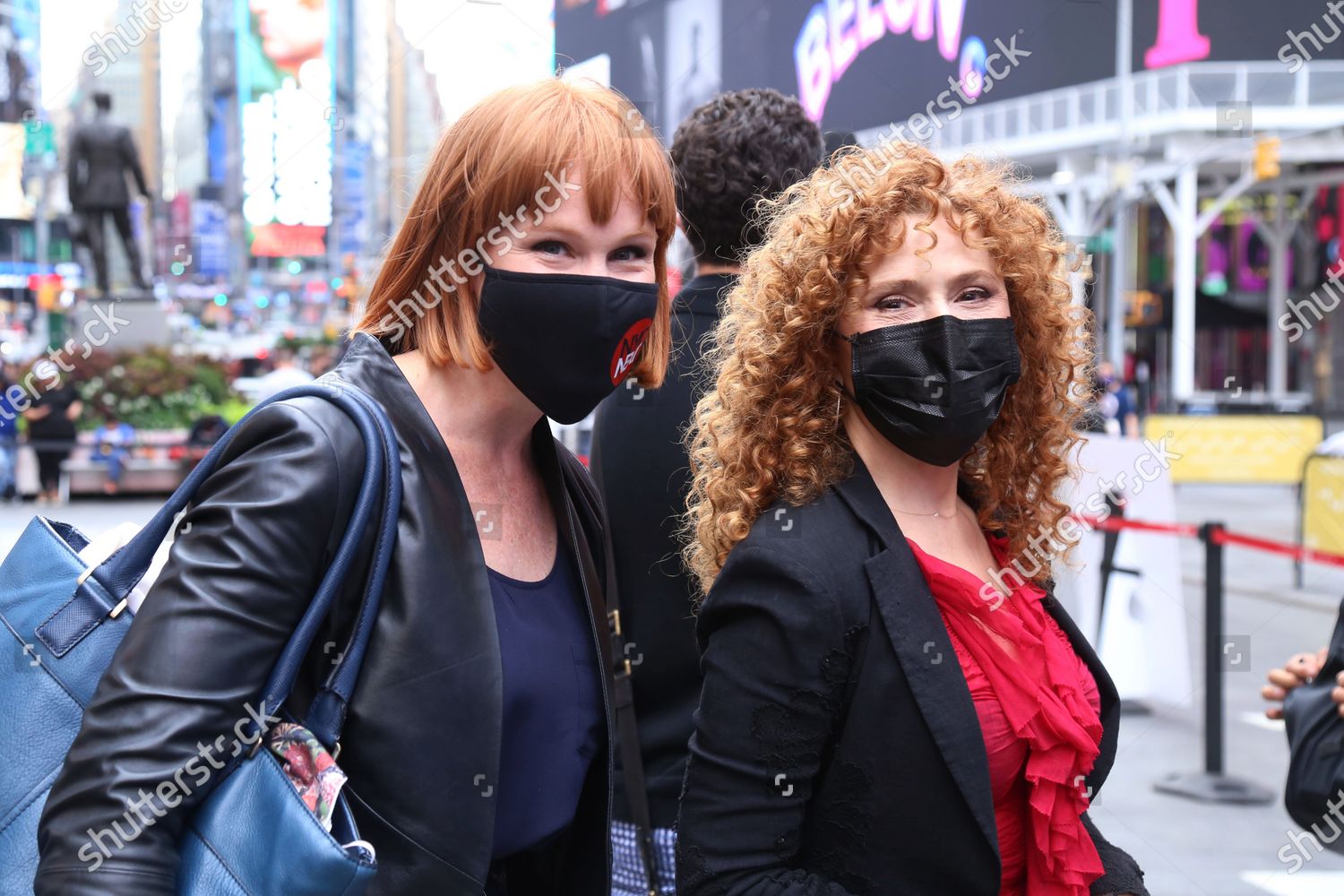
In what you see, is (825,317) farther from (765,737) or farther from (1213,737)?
(1213,737)

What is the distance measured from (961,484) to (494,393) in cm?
83

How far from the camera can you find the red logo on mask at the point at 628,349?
180 centimetres

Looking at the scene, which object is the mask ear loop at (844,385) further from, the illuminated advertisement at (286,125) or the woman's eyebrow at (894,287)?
the illuminated advertisement at (286,125)

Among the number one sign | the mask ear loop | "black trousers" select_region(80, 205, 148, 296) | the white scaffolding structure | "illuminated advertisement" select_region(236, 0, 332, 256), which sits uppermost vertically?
"illuminated advertisement" select_region(236, 0, 332, 256)

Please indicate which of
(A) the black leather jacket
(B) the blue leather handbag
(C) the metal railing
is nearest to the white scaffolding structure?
(C) the metal railing

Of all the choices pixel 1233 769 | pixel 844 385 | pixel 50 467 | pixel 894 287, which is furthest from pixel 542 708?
pixel 50 467

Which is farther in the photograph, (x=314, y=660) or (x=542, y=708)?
(x=542, y=708)

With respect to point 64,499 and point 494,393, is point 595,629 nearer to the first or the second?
point 494,393

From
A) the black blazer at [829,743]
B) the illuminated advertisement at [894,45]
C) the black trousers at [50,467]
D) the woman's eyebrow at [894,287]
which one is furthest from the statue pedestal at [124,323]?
Answer: the black blazer at [829,743]

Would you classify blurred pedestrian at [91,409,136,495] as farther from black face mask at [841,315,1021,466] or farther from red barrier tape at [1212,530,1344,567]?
black face mask at [841,315,1021,466]

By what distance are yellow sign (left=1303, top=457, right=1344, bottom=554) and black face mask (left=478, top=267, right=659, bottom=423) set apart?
8.84m

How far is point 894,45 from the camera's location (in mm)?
3568

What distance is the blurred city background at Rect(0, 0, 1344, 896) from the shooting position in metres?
3.47

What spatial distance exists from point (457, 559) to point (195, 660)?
0.34 meters
